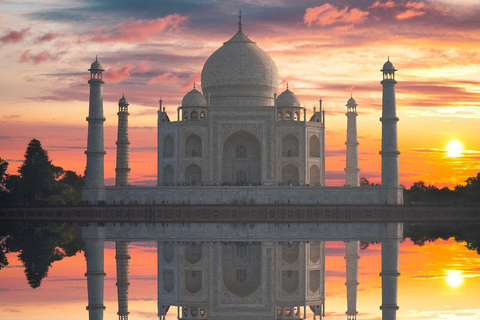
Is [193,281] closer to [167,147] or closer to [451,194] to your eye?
[167,147]

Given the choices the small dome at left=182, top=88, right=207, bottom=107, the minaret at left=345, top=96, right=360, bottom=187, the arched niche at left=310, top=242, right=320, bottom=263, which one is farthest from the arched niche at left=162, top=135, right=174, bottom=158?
the arched niche at left=310, top=242, right=320, bottom=263

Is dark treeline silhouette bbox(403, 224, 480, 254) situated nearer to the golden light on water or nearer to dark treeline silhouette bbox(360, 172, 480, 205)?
the golden light on water

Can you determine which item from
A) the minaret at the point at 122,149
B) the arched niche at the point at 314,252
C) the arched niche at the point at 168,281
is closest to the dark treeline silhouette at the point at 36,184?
the minaret at the point at 122,149

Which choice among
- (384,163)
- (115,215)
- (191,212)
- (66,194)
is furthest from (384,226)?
(66,194)

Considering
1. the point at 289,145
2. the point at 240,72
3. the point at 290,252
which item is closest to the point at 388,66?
the point at 289,145

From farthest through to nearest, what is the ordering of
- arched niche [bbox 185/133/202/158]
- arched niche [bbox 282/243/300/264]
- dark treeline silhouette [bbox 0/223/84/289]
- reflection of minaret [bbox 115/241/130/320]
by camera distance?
arched niche [bbox 185/133/202/158] → arched niche [bbox 282/243/300/264] → dark treeline silhouette [bbox 0/223/84/289] → reflection of minaret [bbox 115/241/130/320]
